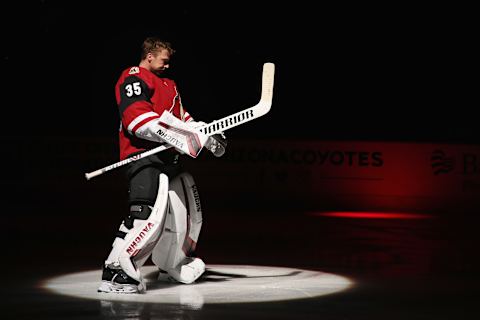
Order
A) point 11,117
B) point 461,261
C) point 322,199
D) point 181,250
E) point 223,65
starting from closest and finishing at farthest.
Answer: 1. point 181,250
2. point 461,261
3. point 322,199
4. point 11,117
5. point 223,65

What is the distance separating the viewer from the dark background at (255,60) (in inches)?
885

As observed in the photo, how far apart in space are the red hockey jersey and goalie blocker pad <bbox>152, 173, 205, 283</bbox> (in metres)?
0.49

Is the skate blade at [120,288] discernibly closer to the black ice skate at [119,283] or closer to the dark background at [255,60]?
the black ice skate at [119,283]

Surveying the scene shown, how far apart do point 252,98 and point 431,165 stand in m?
6.86

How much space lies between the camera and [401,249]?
10.8m

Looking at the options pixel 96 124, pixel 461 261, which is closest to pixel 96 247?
pixel 461 261

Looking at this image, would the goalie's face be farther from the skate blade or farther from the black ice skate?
the skate blade

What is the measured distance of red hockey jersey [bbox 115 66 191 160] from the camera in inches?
287

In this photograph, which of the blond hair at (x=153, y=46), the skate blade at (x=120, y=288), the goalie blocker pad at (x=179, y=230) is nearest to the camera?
the skate blade at (x=120, y=288)

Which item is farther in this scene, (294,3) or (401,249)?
(294,3)

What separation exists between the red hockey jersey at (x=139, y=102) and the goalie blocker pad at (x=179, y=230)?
19.1 inches

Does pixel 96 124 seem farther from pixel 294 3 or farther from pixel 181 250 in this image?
pixel 181 250

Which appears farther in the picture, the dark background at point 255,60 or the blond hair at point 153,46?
the dark background at point 255,60

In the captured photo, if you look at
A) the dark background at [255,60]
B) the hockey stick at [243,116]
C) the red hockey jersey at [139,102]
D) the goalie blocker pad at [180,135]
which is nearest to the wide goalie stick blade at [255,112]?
the hockey stick at [243,116]
